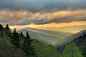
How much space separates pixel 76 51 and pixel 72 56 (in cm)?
188

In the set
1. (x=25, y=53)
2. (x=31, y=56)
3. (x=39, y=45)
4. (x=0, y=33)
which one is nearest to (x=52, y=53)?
(x=31, y=56)

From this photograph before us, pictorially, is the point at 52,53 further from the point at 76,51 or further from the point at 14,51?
the point at 14,51

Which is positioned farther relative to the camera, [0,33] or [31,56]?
[0,33]

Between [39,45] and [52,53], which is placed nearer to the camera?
[52,53]

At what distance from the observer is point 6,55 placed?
31.2 metres

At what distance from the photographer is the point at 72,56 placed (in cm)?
2611

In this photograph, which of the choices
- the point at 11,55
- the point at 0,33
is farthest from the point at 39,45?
the point at 0,33

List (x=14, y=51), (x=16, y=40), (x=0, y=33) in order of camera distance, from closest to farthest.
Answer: (x=14, y=51), (x=16, y=40), (x=0, y=33)

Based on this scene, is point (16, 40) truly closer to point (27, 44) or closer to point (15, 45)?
point (15, 45)

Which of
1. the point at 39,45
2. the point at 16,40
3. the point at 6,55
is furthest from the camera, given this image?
the point at 39,45

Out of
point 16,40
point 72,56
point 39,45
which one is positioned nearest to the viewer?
point 72,56

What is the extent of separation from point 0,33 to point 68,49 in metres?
71.1

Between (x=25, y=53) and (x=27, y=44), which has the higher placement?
(x=27, y=44)

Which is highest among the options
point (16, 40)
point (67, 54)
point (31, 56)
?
point (16, 40)
